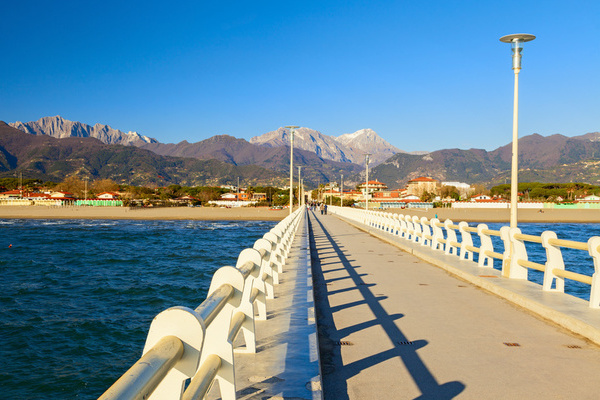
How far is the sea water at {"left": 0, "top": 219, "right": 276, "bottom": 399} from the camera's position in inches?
382

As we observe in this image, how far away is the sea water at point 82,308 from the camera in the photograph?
31.8 feet

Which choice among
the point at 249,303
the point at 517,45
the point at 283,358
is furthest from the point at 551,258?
the point at 249,303

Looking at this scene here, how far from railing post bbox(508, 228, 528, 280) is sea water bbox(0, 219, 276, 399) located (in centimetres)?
811

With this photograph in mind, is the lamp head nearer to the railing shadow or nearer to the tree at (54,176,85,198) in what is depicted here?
the railing shadow

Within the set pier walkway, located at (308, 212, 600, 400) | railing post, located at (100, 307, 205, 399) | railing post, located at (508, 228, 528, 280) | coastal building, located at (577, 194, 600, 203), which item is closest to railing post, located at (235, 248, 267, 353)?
pier walkway, located at (308, 212, 600, 400)

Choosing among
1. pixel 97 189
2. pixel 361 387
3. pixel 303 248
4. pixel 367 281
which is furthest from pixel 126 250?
pixel 97 189

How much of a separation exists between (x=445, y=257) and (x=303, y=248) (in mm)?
4364

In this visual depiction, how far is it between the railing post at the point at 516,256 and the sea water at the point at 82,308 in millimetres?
8111

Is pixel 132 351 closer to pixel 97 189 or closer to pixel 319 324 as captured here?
pixel 319 324

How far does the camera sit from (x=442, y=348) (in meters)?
5.87

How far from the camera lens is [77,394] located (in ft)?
29.1

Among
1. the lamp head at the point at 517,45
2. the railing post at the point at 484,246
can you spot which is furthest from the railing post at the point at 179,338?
the lamp head at the point at 517,45

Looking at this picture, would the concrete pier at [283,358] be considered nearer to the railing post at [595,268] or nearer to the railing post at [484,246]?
the railing post at [595,268]

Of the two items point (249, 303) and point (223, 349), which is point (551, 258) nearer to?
point (249, 303)
